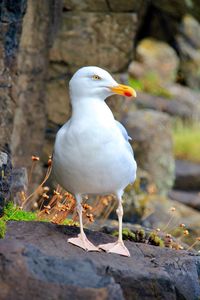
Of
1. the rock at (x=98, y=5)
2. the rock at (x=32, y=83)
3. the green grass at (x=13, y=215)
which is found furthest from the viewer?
the rock at (x=98, y=5)

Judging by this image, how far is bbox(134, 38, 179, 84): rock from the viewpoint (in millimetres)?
18797

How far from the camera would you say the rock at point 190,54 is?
19.3 m

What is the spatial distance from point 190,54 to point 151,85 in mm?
2063

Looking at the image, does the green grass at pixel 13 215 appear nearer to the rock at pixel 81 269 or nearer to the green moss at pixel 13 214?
the green moss at pixel 13 214

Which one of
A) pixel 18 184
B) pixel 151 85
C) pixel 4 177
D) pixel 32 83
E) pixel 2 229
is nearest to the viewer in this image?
pixel 2 229

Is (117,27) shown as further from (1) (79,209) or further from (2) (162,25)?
(2) (162,25)

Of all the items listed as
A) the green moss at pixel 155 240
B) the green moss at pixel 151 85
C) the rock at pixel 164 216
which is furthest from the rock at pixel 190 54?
the green moss at pixel 155 240

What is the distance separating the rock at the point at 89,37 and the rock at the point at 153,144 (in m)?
2.83

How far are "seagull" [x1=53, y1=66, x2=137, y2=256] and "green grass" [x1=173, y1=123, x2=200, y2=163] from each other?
9824 millimetres

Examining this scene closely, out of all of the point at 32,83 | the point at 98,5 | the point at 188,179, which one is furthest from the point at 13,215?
the point at 188,179

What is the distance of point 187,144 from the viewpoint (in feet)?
50.3

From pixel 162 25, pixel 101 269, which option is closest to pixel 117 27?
pixel 101 269

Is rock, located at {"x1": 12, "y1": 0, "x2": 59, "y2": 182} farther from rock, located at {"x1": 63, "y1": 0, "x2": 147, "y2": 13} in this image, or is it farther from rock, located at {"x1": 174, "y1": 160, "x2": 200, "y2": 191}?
rock, located at {"x1": 174, "y1": 160, "x2": 200, "y2": 191}

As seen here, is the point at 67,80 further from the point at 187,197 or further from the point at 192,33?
the point at 192,33
